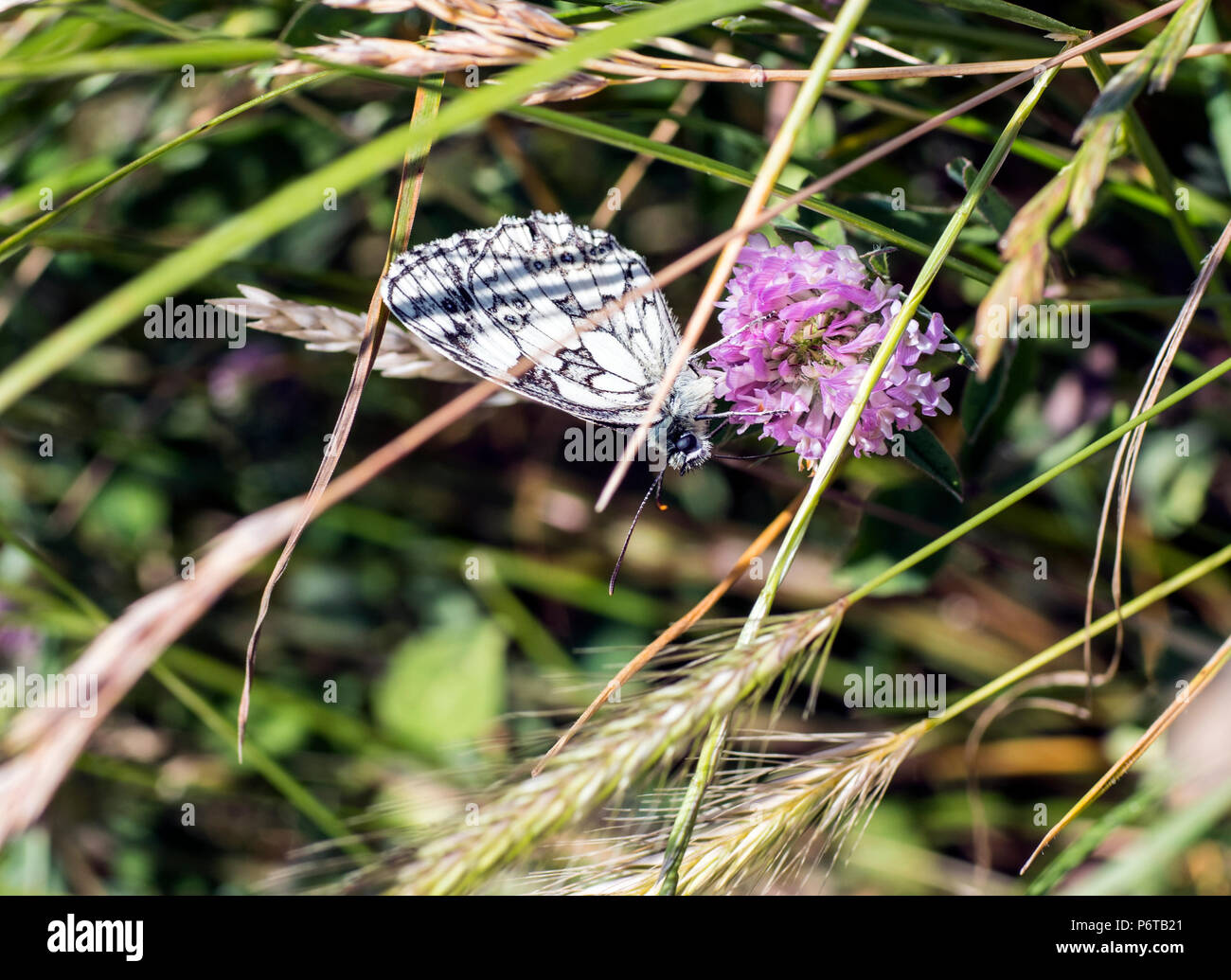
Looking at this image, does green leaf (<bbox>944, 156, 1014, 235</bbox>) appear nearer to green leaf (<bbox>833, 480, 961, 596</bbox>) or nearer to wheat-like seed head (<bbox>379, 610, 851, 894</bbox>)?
green leaf (<bbox>833, 480, 961, 596</bbox>)

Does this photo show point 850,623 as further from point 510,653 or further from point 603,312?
point 603,312

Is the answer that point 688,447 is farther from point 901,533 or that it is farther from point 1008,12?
point 1008,12

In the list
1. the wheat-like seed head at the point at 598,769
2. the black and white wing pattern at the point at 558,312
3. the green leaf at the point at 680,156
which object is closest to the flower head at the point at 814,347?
the green leaf at the point at 680,156

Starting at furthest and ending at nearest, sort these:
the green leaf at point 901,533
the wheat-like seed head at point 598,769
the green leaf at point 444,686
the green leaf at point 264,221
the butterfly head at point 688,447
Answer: the green leaf at point 444,686 → the green leaf at point 901,533 → the butterfly head at point 688,447 → the wheat-like seed head at point 598,769 → the green leaf at point 264,221

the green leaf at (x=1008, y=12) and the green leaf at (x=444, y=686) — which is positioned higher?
the green leaf at (x=1008, y=12)

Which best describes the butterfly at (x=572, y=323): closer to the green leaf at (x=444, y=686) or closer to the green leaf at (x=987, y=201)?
the green leaf at (x=987, y=201)

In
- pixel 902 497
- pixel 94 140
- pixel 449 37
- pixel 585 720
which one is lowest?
pixel 585 720

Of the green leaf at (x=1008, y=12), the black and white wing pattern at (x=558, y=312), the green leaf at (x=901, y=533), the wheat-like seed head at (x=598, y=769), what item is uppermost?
the green leaf at (x=1008, y=12)

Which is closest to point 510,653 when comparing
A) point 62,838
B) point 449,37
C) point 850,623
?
point 850,623
